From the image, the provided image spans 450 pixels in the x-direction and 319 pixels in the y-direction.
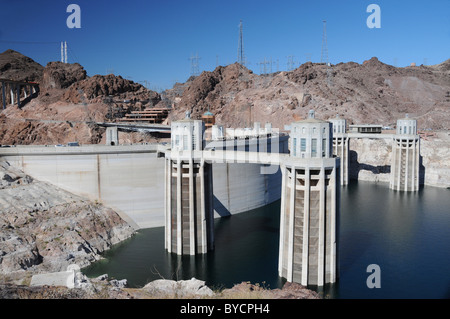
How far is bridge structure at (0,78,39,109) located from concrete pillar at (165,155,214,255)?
9051 centimetres

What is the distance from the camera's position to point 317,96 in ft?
354

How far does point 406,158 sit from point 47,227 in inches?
2334

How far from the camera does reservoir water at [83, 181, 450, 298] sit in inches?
1231

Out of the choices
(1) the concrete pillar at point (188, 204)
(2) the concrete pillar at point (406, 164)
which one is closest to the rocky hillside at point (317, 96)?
(2) the concrete pillar at point (406, 164)

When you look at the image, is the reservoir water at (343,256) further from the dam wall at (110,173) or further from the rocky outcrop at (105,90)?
the rocky outcrop at (105,90)

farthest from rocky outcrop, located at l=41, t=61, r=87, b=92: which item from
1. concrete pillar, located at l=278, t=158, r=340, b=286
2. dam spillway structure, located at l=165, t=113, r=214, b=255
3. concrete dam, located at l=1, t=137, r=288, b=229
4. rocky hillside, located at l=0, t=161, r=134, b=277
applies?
concrete pillar, located at l=278, t=158, r=340, b=286

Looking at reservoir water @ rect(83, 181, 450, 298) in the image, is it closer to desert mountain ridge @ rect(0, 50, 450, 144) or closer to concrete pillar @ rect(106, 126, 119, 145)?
concrete pillar @ rect(106, 126, 119, 145)

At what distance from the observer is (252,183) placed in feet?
180

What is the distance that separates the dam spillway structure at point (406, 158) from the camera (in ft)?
228

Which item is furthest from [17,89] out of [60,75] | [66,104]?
[66,104]

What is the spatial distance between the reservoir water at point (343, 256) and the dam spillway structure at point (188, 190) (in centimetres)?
176

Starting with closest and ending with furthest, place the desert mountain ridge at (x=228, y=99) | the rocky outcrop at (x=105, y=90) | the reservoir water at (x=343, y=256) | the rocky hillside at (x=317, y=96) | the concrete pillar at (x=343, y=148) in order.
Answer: the reservoir water at (x=343, y=256) → the concrete pillar at (x=343, y=148) → the desert mountain ridge at (x=228, y=99) → the rocky hillside at (x=317, y=96) → the rocky outcrop at (x=105, y=90)
